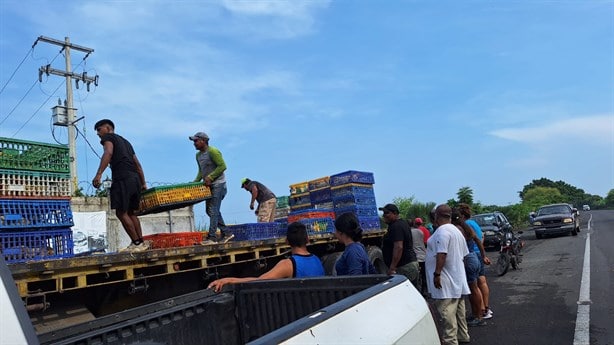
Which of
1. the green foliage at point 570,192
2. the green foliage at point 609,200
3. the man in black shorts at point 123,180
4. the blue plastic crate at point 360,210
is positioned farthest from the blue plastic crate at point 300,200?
the green foliage at point 609,200

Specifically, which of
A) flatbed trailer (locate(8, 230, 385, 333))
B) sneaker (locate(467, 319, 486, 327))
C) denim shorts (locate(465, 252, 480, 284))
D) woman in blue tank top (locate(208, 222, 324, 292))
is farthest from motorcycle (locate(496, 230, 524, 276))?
woman in blue tank top (locate(208, 222, 324, 292))

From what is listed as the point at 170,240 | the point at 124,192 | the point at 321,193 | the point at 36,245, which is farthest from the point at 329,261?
the point at 36,245

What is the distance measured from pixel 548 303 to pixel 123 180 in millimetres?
7343

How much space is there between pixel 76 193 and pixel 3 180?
61.4ft

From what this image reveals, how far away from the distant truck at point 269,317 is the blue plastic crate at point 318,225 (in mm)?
5922

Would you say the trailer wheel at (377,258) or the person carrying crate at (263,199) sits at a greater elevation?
the person carrying crate at (263,199)

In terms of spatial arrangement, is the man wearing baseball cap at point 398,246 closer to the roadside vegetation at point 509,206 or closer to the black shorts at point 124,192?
the black shorts at point 124,192

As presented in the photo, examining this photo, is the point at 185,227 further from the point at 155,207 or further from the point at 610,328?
the point at 610,328

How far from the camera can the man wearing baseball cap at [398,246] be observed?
22.1 ft

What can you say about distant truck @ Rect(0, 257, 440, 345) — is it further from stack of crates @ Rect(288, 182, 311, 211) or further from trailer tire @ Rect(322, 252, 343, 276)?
stack of crates @ Rect(288, 182, 311, 211)

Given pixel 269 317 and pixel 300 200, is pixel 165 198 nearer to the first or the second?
pixel 269 317

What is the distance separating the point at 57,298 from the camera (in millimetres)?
4785

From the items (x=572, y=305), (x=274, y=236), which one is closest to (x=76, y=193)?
(x=274, y=236)

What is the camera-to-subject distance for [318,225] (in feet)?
32.5
